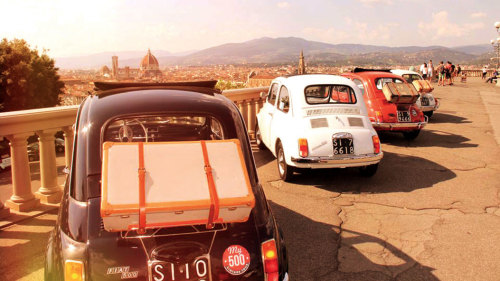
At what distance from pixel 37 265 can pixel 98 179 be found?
6.87 feet

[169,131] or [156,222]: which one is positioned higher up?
[169,131]

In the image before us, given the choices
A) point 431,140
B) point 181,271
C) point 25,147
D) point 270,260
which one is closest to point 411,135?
point 431,140

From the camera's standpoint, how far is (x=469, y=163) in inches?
359

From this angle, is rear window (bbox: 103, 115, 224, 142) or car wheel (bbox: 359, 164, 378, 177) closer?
rear window (bbox: 103, 115, 224, 142)

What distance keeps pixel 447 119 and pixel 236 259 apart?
52.1ft

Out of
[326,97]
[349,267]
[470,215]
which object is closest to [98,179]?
[349,267]

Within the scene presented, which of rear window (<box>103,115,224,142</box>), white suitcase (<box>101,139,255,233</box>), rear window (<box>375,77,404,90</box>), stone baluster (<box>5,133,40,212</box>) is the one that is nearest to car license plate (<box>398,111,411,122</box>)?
rear window (<box>375,77,404,90</box>)

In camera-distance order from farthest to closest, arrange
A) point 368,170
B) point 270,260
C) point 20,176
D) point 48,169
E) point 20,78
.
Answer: point 20,78 → point 368,170 → point 48,169 → point 20,176 → point 270,260

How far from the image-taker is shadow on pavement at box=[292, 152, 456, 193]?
7.26 meters

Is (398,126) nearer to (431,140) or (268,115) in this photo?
(431,140)

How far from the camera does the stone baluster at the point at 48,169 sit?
5.64 meters

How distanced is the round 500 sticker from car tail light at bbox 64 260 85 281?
32.9 inches

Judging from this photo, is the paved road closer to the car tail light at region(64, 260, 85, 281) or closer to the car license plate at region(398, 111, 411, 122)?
the car license plate at region(398, 111, 411, 122)

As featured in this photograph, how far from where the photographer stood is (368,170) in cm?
780
